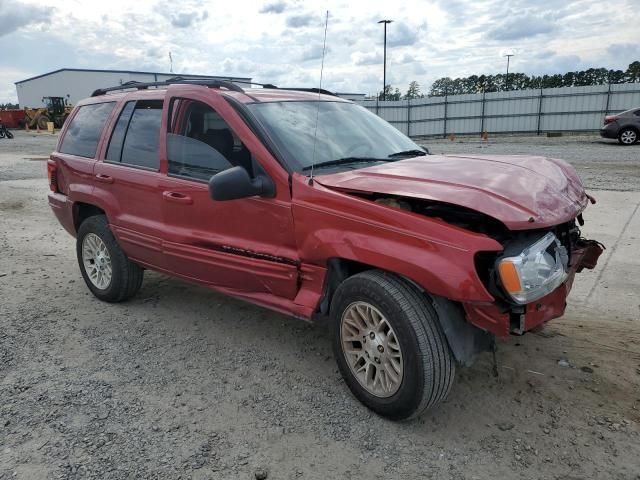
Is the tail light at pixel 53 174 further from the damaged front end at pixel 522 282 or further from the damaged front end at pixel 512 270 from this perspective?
the damaged front end at pixel 522 282

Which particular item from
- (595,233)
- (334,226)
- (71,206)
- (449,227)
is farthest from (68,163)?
(595,233)

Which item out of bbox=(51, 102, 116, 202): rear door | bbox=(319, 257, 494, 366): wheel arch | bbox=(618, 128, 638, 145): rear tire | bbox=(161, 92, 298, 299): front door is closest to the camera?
bbox=(319, 257, 494, 366): wheel arch

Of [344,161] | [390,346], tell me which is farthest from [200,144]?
[390,346]

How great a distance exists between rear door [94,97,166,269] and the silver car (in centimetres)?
1910

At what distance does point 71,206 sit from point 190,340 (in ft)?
6.55

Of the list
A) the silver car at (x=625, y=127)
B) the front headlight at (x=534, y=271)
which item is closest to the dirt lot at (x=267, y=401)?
the front headlight at (x=534, y=271)

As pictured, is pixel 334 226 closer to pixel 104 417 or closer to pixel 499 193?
pixel 499 193

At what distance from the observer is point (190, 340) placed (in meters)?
4.12

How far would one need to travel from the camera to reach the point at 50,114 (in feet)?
135

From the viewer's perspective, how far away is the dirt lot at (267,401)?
105 inches

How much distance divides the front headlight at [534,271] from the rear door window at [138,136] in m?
2.80

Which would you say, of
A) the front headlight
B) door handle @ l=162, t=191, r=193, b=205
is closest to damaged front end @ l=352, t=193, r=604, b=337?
the front headlight

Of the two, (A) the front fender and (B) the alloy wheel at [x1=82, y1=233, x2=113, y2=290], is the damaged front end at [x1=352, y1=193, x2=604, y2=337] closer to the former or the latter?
(A) the front fender

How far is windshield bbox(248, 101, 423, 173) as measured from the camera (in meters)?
3.45
